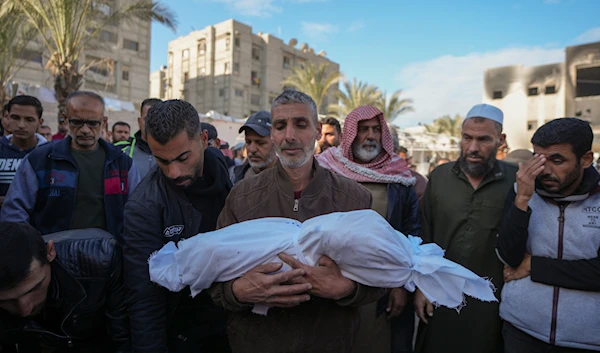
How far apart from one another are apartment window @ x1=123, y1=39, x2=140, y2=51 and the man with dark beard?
30274mm

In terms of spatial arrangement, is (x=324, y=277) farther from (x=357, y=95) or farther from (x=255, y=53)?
(x=255, y=53)

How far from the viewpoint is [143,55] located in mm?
28766

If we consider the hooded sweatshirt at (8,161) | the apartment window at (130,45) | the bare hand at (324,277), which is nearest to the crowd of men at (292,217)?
the bare hand at (324,277)

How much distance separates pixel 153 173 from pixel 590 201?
2646mm

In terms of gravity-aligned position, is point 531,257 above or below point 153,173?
below

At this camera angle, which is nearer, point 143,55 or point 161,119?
point 161,119

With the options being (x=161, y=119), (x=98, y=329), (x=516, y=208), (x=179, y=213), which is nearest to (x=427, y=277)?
(x=516, y=208)

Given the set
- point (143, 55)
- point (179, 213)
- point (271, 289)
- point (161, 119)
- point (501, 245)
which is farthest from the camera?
point (143, 55)

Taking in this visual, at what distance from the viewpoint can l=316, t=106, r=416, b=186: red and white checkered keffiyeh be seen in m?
3.00

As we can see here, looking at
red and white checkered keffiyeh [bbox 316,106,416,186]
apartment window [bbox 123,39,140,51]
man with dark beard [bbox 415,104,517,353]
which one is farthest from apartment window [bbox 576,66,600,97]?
apartment window [bbox 123,39,140,51]

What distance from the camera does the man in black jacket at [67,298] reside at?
183 centimetres

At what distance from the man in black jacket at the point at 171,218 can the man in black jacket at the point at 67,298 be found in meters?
0.20

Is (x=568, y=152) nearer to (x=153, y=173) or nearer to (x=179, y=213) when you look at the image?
(x=179, y=213)

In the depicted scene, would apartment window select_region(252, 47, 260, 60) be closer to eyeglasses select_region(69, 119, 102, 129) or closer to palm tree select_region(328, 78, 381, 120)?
palm tree select_region(328, 78, 381, 120)
